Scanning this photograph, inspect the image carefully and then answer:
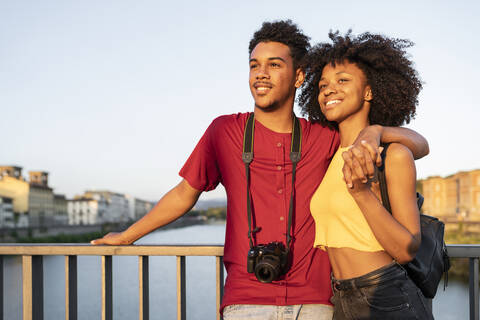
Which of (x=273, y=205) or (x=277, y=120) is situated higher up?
(x=277, y=120)

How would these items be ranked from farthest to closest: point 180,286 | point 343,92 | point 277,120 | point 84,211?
point 84,211 → point 180,286 → point 277,120 → point 343,92

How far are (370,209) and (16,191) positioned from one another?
78985 mm

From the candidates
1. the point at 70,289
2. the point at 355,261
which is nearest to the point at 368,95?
the point at 355,261

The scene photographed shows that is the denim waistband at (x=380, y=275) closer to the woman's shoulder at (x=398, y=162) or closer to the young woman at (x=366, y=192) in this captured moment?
the young woman at (x=366, y=192)

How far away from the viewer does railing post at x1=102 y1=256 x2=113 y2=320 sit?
224 centimetres

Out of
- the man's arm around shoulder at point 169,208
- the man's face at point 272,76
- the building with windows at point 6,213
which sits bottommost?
the building with windows at point 6,213

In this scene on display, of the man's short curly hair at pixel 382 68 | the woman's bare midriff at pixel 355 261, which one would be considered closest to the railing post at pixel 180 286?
the woman's bare midriff at pixel 355 261

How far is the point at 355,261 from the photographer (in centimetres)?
145

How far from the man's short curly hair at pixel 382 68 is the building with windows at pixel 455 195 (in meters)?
69.0

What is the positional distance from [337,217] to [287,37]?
82 cm

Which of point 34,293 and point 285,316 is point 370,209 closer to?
point 285,316

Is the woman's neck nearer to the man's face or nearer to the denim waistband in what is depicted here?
the man's face

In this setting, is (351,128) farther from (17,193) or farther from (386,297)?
(17,193)

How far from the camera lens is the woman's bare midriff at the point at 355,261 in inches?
55.9
